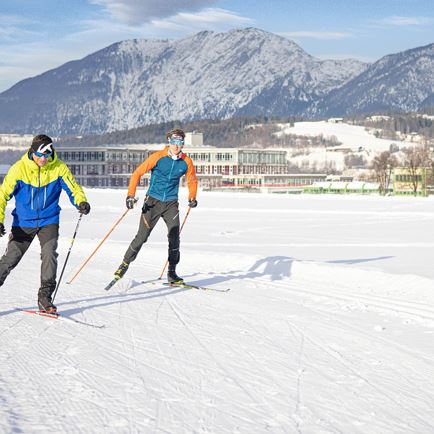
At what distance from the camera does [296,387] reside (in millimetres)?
5156

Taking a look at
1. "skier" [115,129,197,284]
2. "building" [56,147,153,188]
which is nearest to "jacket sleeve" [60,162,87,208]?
"skier" [115,129,197,284]

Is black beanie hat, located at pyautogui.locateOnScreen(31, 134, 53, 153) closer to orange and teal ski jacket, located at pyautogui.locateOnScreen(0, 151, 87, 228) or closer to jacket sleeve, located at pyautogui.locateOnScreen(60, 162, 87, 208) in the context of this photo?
orange and teal ski jacket, located at pyautogui.locateOnScreen(0, 151, 87, 228)

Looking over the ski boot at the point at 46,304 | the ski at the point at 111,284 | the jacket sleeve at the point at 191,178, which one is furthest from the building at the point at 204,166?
the ski boot at the point at 46,304

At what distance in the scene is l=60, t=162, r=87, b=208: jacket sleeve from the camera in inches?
300

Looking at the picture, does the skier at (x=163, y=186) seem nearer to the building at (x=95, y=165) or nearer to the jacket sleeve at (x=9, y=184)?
the jacket sleeve at (x=9, y=184)

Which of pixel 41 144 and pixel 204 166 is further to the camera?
pixel 204 166

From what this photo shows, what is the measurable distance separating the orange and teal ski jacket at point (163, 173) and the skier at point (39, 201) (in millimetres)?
1902

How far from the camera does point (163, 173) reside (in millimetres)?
9734

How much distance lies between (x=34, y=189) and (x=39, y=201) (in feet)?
0.48

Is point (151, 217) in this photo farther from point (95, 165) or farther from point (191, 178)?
point (95, 165)

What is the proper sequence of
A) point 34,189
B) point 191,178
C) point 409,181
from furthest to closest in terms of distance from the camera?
point 409,181, point 191,178, point 34,189

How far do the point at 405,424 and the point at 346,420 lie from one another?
1.20 ft

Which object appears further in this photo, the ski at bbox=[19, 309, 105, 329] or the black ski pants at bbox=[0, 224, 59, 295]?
the black ski pants at bbox=[0, 224, 59, 295]

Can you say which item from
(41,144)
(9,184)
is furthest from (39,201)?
(41,144)
